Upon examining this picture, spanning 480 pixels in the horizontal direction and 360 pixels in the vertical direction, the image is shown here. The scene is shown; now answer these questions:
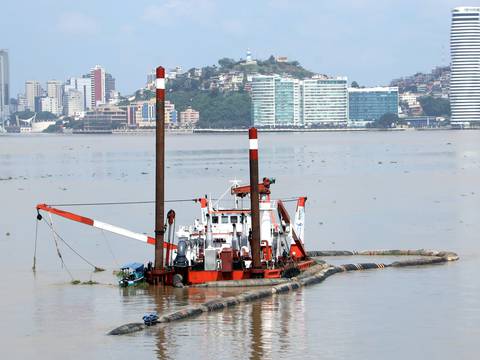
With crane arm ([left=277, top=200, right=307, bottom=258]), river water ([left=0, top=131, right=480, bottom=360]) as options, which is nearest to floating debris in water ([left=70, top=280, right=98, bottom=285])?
river water ([left=0, top=131, right=480, bottom=360])

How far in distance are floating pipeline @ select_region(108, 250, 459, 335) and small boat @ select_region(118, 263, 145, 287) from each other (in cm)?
256

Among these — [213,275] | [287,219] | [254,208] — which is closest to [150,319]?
[213,275]

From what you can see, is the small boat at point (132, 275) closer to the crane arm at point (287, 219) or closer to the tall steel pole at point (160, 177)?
the tall steel pole at point (160, 177)

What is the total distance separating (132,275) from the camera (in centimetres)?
3781

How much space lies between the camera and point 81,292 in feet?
121

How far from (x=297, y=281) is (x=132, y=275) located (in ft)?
14.7

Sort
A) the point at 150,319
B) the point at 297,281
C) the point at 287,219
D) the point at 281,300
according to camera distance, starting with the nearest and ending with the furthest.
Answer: the point at 150,319 → the point at 281,300 → the point at 297,281 → the point at 287,219

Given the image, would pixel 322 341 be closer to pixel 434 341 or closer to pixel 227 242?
pixel 434 341

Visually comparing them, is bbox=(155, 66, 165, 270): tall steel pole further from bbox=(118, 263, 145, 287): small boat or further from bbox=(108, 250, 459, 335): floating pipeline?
bbox=(108, 250, 459, 335): floating pipeline

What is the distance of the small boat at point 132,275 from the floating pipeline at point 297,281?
8.41 feet

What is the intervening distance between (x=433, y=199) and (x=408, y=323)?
4138cm

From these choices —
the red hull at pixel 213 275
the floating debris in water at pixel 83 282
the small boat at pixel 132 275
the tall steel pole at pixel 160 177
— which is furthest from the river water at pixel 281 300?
the tall steel pole at pixel 160 177

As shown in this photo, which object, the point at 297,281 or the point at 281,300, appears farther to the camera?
the point at 297,281

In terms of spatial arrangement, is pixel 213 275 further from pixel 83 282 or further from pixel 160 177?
pixel 83 282
